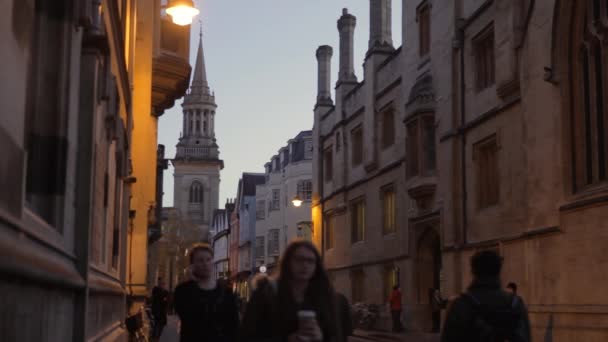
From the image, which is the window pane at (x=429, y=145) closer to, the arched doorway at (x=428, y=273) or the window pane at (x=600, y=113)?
the arched doorway at (x=428, y=273)

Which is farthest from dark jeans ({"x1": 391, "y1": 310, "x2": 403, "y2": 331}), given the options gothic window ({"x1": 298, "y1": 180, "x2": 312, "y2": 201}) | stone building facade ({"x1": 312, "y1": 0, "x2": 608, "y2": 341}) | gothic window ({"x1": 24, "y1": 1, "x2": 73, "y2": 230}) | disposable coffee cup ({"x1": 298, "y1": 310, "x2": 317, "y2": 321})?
gothic window ({"x1": 298, "y1": 180, "x2": 312, "y2": 201})

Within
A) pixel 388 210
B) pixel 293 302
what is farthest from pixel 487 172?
pixel 293 302

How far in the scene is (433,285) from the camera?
28.7m

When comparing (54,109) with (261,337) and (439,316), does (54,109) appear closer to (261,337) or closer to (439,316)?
(261,337)

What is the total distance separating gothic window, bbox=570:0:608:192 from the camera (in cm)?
1605

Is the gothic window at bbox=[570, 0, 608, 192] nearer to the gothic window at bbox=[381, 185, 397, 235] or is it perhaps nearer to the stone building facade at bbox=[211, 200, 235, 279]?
the gothic window at bbox=[381, 185, 397, 235]

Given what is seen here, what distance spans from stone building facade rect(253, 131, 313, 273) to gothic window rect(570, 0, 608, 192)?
48104mm

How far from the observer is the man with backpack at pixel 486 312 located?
558 cm

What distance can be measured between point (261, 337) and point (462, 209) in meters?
19.9

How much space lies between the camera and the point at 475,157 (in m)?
23.2

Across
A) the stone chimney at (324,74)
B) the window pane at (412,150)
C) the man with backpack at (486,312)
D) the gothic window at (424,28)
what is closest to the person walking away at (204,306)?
the man with backpack at (486,312)

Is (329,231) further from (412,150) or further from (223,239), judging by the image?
(223,239)

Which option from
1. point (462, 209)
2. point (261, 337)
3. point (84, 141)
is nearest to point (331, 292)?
point (261, 337)

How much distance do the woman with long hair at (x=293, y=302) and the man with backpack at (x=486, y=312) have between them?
1219 millimetres
